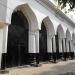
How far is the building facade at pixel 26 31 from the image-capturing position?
13.4 m

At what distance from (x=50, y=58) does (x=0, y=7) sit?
10731mm

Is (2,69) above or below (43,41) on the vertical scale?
below

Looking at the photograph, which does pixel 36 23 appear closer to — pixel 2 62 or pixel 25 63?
pixel 25 63

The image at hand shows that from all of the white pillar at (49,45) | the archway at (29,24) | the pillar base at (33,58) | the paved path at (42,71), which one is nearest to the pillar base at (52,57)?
the white pillar at (49,45)

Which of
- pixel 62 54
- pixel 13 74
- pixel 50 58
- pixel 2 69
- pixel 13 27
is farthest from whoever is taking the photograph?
pixel 62 54

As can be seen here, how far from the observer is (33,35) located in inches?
727

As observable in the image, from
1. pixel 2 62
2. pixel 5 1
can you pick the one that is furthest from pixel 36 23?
pixel 2 62

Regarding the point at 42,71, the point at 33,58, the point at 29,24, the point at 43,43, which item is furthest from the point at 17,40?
the point at 43,43

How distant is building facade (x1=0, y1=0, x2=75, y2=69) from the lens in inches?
527

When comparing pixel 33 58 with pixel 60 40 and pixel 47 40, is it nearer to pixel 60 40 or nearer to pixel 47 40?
pixel 47 40

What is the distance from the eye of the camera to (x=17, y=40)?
16875mm

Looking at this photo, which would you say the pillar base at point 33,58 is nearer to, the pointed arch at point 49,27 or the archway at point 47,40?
the archway at point 47,40

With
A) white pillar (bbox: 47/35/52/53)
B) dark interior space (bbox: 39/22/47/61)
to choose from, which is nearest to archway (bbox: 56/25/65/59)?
white pillar (bbox: 47/35/52/53)

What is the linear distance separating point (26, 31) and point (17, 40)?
1941 mm
